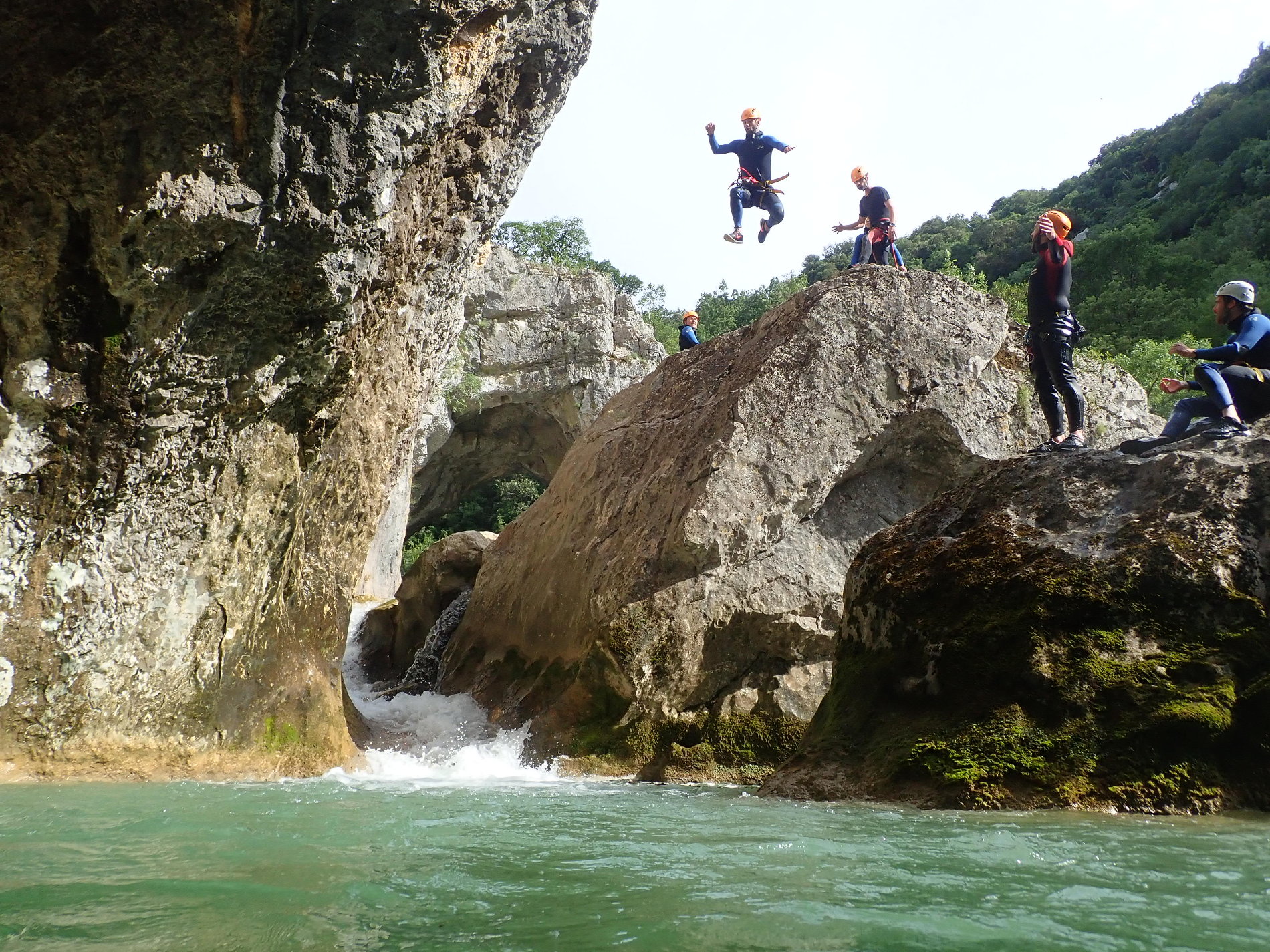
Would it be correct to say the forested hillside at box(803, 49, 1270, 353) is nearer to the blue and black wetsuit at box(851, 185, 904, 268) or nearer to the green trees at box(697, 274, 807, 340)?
the green trees at box(697, 274, 807, 340)

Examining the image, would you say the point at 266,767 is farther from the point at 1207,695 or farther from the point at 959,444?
the point at 959,444

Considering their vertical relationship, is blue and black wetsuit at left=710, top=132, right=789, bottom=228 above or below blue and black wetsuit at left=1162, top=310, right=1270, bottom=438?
above

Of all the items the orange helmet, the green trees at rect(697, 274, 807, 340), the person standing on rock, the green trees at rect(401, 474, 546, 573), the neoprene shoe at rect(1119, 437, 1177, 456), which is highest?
the green trees at rect(697, 274, 807, 340)

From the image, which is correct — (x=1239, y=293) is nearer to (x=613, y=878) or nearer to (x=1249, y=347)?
(x=1249, y=347)

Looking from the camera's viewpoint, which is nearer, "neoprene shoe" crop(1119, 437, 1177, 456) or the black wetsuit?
"neoprene shoe" crop(1119, 437, 1177, 456)

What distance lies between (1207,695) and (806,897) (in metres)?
2.63

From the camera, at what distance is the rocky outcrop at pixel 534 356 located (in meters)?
22.4

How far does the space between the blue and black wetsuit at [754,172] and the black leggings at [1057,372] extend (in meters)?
5.34

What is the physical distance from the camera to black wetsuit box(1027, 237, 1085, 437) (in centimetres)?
611

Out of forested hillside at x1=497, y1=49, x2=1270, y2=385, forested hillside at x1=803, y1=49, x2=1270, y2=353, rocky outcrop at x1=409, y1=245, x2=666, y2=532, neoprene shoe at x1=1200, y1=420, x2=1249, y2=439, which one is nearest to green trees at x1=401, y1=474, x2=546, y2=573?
forested hillside at x1=497, y1=49, x2=1270, y2=385

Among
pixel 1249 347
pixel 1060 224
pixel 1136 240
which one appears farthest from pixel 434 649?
pixel 1136 240

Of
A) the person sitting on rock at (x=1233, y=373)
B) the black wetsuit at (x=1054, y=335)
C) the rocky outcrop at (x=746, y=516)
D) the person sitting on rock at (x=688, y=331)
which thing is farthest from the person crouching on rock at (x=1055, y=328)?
the person sitting on rock at (x=688, y=331)

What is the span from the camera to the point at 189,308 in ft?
16.6

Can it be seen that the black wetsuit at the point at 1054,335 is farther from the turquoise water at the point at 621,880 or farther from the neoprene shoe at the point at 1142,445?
the turquoise water at the point at 621,880
